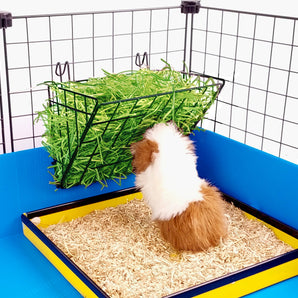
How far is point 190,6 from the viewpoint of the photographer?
237 centimetres

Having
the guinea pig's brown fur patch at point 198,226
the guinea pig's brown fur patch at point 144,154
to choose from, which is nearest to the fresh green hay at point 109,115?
the guinea pig's brown fur patch at point 144,154

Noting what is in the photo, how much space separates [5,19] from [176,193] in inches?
36.7

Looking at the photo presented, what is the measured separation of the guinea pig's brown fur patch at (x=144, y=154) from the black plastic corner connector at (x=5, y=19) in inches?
27.2

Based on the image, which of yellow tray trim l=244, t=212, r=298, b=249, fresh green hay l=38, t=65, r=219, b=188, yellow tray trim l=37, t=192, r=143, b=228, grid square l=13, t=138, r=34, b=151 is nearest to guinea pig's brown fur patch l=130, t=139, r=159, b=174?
fresh green hay l=38, t=65, r=219, b=188

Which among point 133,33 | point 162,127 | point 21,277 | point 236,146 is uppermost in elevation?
point 133,33

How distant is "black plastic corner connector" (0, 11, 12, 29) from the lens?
185cm

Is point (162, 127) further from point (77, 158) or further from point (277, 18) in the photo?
point (277, 18)

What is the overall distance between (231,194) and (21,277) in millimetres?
964

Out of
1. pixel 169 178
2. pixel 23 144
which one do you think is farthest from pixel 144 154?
pixel 23 144

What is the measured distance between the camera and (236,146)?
2076mm

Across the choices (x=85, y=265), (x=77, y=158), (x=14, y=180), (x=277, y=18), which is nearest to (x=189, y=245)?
(x=85, y=265)

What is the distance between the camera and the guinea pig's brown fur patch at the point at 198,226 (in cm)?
167

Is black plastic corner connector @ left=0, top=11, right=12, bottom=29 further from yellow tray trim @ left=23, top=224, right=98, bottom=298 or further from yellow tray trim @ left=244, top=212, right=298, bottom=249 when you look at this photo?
yellow tray trim @ left=244, top=212, right=298, bottom=249

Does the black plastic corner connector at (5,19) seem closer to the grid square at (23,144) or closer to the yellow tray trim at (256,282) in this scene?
the grid square at (23,144)
